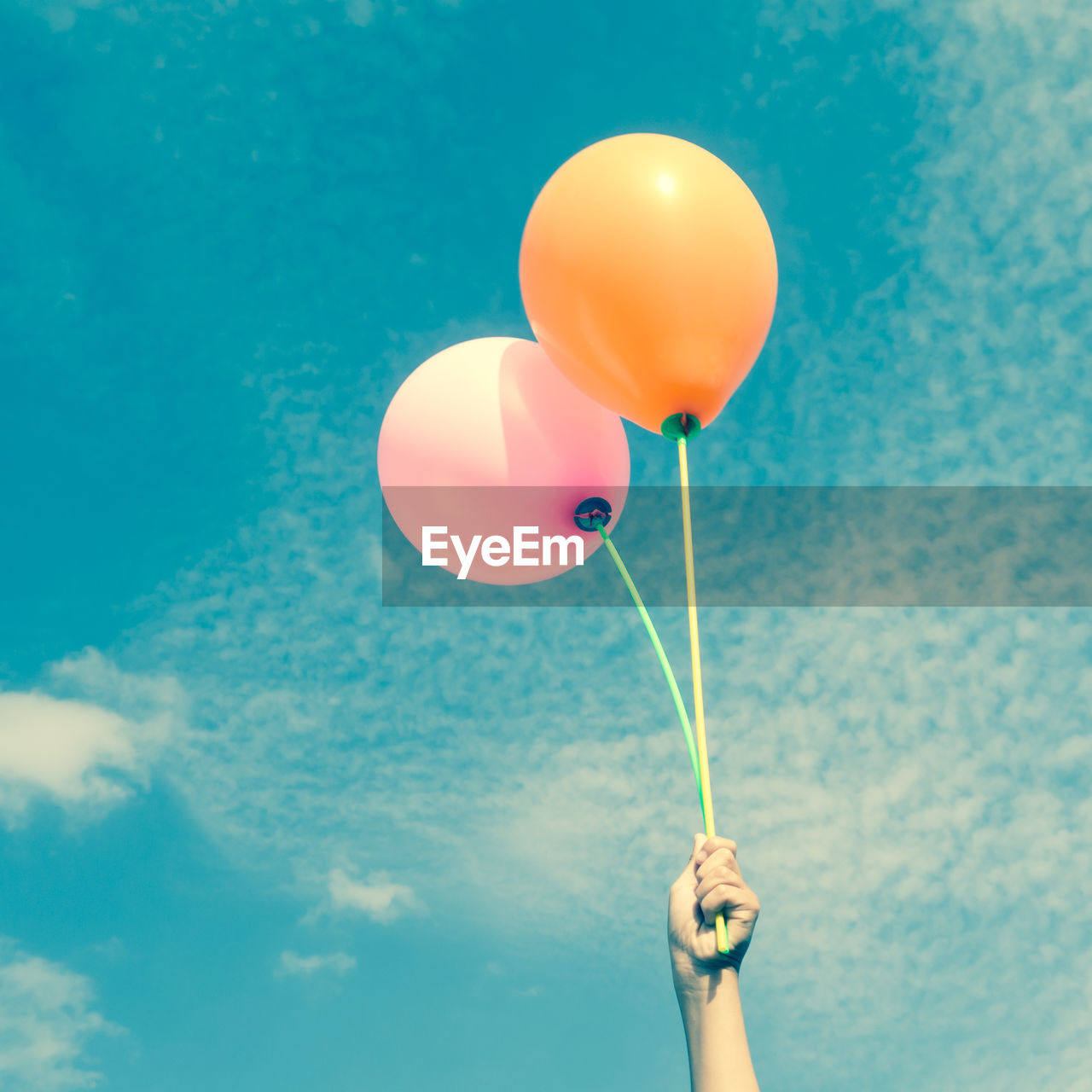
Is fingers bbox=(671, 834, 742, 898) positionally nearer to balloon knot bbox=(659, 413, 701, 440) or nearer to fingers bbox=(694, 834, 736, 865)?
fingers bbox=(694, 834, 736, 865)

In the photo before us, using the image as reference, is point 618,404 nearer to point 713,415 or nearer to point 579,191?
point 713,415

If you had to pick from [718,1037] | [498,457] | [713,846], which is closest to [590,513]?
[498,457]

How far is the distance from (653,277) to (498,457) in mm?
1315

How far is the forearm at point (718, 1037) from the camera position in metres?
3.65

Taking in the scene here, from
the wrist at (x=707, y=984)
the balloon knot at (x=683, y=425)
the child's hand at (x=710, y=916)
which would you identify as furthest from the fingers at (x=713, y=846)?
the balloon knot at (x=683, y=425)

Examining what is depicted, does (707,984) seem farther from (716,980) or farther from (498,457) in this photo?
(498,457)

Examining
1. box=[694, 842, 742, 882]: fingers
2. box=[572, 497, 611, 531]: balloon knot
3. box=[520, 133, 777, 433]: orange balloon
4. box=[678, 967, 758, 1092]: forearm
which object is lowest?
box=[678, 967, 758, 1092]: forearm

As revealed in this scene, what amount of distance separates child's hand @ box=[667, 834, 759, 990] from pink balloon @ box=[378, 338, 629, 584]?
2.17 metres

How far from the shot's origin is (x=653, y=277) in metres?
4.62

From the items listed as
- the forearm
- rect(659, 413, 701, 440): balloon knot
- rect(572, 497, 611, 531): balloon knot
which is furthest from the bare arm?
rect(572, 497, 611, 531): balloon knot

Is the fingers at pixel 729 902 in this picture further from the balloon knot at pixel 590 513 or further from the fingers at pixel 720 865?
the balloon knot at pixel 590 513

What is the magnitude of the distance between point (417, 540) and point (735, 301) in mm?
2291

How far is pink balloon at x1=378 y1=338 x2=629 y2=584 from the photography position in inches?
212

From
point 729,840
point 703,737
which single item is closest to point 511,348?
point 703,737
